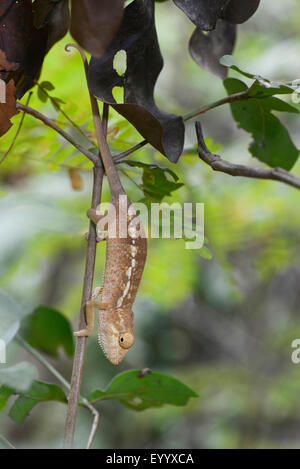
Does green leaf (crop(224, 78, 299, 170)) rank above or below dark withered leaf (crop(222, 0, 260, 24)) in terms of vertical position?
below

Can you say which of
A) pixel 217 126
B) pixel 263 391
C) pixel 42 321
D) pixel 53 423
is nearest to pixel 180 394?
pixel 42 321

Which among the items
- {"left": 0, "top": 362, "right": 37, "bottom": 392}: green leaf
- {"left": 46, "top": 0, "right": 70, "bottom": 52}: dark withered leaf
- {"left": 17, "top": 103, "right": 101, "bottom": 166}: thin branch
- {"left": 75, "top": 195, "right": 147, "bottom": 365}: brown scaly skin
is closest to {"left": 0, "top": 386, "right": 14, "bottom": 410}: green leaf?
{"left": 0, "top": 362, "right": 37, "bottom": 392}: green leaf

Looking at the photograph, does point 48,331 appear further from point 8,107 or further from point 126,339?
point 8,107

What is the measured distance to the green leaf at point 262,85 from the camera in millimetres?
538

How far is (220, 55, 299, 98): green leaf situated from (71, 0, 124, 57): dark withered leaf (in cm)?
16

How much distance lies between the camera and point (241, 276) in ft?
9.64

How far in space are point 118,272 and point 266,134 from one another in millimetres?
266

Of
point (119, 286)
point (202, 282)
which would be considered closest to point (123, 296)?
point (119, 286)

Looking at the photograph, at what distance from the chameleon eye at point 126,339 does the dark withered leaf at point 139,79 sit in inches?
8.6

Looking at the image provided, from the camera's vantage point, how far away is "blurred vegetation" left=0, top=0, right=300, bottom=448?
1.58 metres

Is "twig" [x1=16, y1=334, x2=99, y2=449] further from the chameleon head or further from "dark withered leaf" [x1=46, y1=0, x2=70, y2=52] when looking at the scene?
"dark withered leaf" [x1=46, y1=0, x2=70, y2=52]

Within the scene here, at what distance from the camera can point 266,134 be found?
681 millimetres

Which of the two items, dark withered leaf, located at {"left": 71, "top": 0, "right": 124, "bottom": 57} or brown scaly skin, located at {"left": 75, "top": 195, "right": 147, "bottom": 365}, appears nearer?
dark withered leaf, located at {"left": 71, "top": 0, "right": 124, "bottom": 57}
